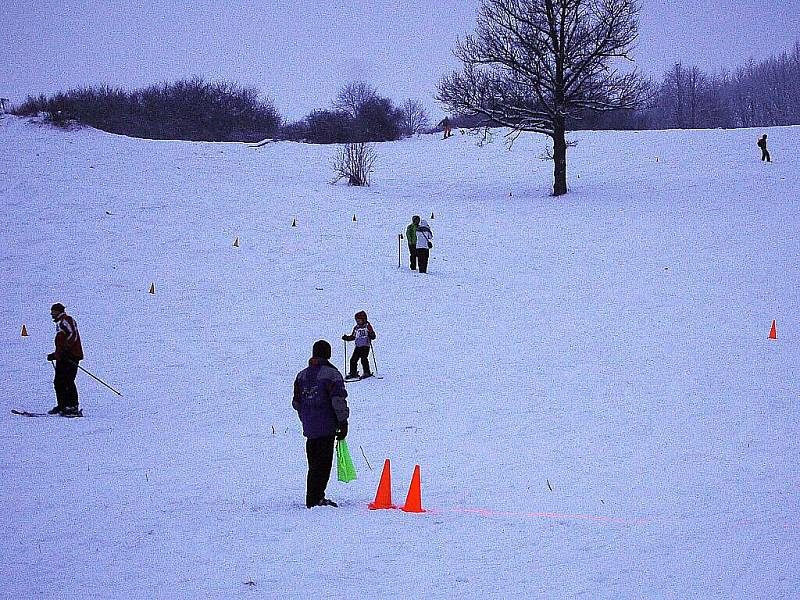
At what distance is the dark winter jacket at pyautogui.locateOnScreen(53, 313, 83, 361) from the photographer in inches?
471

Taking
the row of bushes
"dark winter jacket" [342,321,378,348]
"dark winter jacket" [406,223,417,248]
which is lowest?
"dark winter jacket" [342,321,378,348]

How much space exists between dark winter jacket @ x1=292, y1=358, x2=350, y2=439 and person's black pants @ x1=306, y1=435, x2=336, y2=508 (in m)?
0.09

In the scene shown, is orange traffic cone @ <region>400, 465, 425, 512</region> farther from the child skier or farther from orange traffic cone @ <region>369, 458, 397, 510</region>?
the child skier

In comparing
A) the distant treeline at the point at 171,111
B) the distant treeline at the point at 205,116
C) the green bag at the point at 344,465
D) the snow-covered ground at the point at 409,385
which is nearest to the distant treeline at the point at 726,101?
the distant treeline at the point at 205,116

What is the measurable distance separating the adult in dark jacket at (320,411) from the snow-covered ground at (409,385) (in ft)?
1.55

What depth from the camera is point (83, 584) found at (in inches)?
241

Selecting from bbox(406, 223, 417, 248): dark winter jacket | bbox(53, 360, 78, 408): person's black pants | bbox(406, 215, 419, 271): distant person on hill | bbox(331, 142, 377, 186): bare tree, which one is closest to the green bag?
bbox(53, 360, 78, 408): person's black pants

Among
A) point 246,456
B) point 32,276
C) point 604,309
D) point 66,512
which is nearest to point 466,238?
point 604,309

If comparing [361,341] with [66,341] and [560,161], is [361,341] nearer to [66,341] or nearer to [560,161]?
[66,341]

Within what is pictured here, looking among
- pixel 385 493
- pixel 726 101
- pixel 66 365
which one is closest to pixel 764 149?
pixel 66 365

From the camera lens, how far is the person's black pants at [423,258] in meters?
21.6

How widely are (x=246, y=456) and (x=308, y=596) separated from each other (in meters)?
4.69

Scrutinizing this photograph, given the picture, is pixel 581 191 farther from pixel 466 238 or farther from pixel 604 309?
pixel 604 309

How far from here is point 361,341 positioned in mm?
14453
